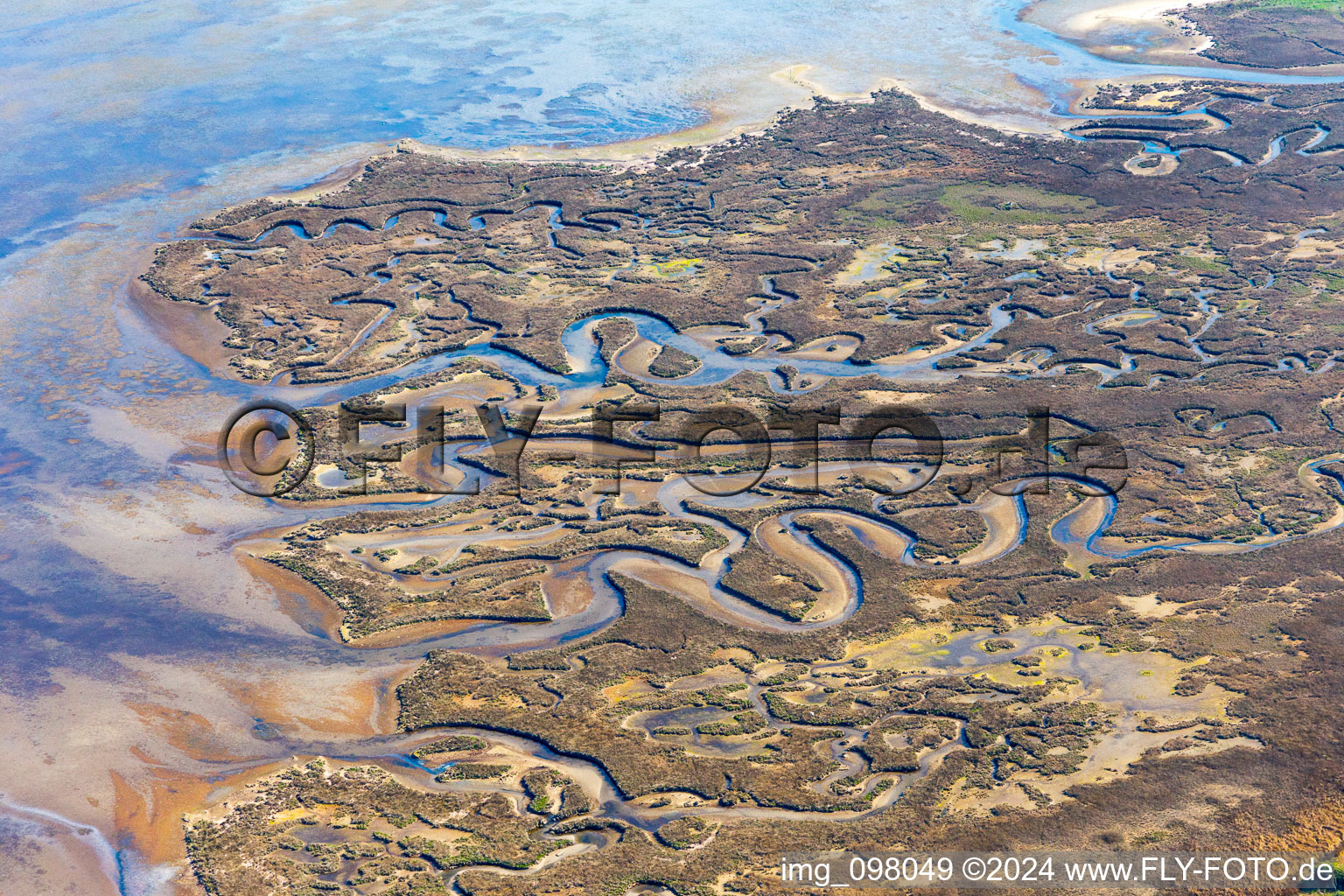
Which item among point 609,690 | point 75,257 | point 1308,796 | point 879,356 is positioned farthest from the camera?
point 75,257

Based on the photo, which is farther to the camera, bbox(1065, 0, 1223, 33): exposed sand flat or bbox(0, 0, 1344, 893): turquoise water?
bbox(1065, 0, 1223, 33): exposed sand flat

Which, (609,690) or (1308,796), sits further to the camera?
Answer: (609,690)

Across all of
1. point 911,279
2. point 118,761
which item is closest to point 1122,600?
point 911,279

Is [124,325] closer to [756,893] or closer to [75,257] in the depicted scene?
[75,257]
